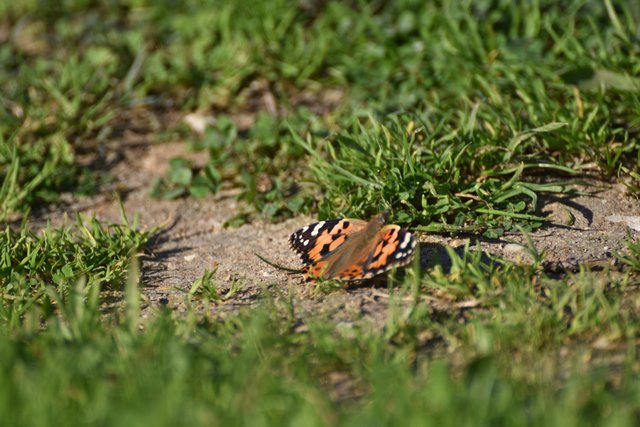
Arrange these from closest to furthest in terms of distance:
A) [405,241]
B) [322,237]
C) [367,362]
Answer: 1. [367,362]
2. [405,241]
3. [322,237]

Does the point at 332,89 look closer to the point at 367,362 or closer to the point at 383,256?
the point at 383,256

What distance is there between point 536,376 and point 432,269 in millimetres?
1028

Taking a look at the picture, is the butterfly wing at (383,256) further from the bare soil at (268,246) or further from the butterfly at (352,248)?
the bare soil at (268,246)

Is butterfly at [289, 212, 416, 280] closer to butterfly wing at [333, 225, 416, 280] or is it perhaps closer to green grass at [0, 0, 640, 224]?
butterfly wing at [333, 225, 416, 280]

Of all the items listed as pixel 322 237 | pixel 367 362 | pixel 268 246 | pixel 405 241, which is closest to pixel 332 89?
pixel 268 246

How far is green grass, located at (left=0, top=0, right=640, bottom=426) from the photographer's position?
93.0 inches

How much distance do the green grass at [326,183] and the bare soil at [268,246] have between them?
77 millimetres

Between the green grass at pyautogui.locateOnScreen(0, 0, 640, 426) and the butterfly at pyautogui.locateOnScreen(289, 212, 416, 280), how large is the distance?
0.38 ft

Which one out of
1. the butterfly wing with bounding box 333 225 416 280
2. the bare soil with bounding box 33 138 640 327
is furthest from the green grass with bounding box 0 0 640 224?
the butterfly wing with bounding box 333 225 416 280

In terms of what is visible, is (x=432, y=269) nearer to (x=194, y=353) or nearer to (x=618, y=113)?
(x=194, y=353)

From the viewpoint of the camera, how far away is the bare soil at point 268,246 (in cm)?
334

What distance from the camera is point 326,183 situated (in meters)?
4.14

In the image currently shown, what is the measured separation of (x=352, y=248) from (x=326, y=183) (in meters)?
0.92

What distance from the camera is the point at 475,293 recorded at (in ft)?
10.3
